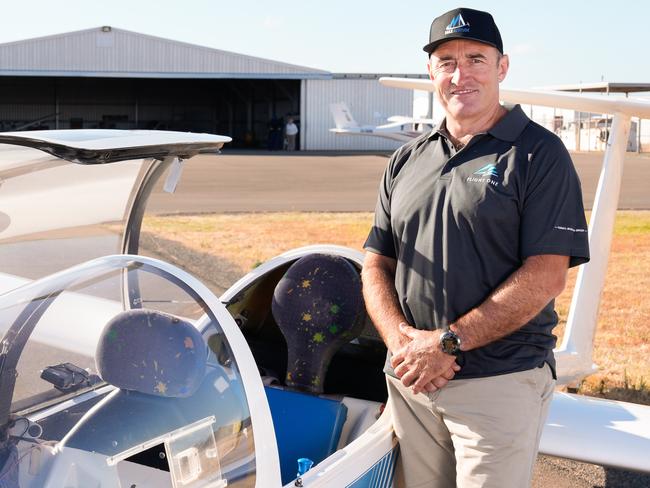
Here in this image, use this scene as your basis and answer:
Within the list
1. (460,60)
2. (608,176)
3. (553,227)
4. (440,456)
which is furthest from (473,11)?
(608,176)

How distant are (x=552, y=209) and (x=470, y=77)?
0.47 m

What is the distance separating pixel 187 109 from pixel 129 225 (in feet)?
168

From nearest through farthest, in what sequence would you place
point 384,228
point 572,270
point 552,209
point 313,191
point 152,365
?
point 152,365 → point 552,209 → point 384,228 → point 572,270 → point 313,191

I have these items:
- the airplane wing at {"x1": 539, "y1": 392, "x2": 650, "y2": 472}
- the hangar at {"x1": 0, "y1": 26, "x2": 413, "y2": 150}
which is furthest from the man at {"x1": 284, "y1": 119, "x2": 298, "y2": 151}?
the airplane wing at {"x1": 539, "y1": 392, "x2": 650, "y2": 472}

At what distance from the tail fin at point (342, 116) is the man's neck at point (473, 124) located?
39.5 m

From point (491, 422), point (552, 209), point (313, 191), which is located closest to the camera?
point (552, 209)

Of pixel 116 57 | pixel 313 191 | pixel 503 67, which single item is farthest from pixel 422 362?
pixel 116 57

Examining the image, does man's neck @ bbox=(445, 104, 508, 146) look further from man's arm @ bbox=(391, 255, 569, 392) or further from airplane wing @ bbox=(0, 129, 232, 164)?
airplane wing @ bbox=(0, 129, 232, 164)

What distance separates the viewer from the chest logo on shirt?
2.33m

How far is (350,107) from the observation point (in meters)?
45.1

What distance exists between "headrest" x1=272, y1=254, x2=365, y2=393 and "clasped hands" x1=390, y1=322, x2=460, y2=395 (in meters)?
0.56

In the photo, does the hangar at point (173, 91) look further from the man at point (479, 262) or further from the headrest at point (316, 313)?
the man at point (479, 262)

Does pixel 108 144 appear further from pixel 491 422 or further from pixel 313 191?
pixel 313 191

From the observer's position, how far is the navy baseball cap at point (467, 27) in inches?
94.6
